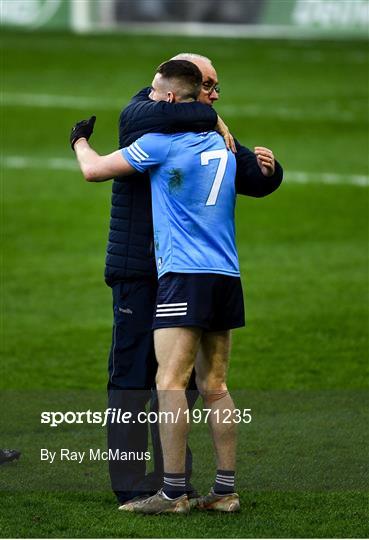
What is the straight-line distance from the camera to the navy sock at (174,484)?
284 inches

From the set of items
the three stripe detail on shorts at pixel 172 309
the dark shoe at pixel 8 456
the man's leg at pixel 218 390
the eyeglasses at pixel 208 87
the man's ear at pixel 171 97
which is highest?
the eyeglasses at pixel 208 87

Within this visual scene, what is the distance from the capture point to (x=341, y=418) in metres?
9.45

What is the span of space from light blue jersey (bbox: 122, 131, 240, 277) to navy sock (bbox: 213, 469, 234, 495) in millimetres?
994

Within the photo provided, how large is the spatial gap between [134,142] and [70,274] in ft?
25.1

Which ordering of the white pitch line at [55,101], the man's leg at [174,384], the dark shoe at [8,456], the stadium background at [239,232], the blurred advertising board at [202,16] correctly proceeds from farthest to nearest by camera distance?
1. the blurred advertising board at [202,16]
2. the white pitch line at [55,101]
3. the dark shoe at [8,456]
4. the stadium background at [239,232]
5. the man's leg at [174,384]

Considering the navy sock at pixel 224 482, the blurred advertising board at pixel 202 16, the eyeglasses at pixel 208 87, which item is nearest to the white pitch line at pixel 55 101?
the blurred advertising board at pixel 202 16

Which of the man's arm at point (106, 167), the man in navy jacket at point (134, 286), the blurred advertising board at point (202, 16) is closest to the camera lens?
the man's arm at point (106, 167)

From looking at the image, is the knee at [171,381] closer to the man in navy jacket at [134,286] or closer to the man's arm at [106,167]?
the man in navy jacket at [134,286]

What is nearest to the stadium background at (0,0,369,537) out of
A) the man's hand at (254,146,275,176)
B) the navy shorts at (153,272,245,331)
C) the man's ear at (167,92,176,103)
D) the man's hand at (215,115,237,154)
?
the navy shorts at (153,272,245,331)

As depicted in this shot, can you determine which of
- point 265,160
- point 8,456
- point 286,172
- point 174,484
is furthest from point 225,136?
point 286,172

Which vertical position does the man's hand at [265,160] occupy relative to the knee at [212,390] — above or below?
above

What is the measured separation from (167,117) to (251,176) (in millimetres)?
604

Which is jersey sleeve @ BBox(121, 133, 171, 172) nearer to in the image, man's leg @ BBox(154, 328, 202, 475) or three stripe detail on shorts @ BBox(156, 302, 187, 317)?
three stripe detail on shorts @ BBox(156, 302, 187, 317)

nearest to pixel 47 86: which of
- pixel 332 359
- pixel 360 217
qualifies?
pixel 360 217
